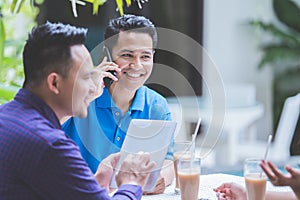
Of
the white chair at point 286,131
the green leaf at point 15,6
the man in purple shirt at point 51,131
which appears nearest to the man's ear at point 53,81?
the man in purple shirt at point 51,131

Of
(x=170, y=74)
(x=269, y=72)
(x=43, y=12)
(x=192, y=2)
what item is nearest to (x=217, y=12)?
(x=192, y=2)

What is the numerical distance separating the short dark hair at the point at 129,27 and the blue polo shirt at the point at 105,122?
146 mm

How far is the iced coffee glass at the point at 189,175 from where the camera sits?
1.52 metres

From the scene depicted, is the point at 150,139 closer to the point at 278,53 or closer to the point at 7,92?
the point at 7,92

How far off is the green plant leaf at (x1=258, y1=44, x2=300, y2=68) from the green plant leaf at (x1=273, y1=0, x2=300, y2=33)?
0.21 m

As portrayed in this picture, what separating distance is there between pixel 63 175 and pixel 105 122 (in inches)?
22.8

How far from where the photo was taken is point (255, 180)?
1.45 metres

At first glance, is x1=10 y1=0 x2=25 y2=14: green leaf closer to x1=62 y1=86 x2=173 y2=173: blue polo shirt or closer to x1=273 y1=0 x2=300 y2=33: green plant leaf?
x1=62 y1=86 x2=173 y2=173: blue polo shirt

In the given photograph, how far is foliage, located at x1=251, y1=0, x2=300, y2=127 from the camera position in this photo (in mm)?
5648

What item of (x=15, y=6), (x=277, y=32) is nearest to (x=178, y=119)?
(x=15, y=6)

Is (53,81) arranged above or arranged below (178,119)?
above

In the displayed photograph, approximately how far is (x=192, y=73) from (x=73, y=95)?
11.1 feet

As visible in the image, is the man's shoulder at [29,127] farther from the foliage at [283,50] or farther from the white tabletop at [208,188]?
the foliage at [283,50]

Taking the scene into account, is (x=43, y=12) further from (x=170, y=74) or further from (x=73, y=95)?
(x=73, y=95)
